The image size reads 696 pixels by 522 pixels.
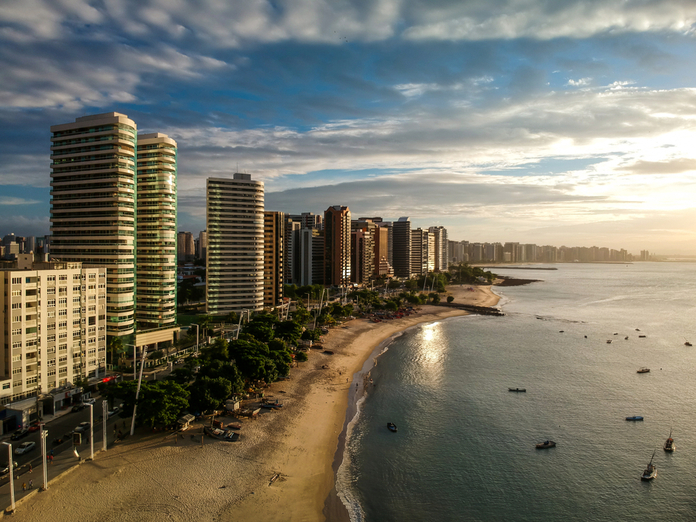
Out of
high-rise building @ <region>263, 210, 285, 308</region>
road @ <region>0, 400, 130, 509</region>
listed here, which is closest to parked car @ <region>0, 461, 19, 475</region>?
road @ <region>0, 400, 130, 509</region>

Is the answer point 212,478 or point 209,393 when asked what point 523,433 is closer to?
point 212,478

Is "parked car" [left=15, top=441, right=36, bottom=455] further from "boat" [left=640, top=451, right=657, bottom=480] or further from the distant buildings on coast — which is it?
"boat" [left=640, top=451, right=657, bottom=480]

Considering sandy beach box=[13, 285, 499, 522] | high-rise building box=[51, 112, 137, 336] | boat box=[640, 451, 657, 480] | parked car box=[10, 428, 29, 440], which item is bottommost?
boat box=[640, 451, 657, 480]

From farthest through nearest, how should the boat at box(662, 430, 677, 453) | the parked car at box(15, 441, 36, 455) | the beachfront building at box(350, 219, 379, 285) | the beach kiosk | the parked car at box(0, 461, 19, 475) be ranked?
the beachfront building at box(350, 219, 379, 285) < the boat at box(662, 430, 677, 453) < the beach kiosk < the parked car at box(15, 441, 36, 455) < the parked car at box(0, 461, 19, 475)

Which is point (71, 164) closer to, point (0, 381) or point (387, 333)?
point (0, 381)

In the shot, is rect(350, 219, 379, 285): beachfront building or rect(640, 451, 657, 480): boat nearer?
rect(640, 451, 657, 480): boat

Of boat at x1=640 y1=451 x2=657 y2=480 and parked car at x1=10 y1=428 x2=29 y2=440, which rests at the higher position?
parked car at x1=10 y1=428 x2=29 y2=440

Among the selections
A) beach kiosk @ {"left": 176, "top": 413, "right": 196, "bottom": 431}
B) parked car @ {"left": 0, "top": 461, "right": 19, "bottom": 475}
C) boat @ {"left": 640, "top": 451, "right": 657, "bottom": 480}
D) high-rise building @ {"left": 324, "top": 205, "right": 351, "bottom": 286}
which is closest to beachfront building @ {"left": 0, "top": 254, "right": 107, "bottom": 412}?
parked car @ {"left": 0, "top": 461, "right": 19, "bottom": 475}

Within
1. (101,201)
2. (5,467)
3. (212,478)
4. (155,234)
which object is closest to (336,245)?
(155,234)

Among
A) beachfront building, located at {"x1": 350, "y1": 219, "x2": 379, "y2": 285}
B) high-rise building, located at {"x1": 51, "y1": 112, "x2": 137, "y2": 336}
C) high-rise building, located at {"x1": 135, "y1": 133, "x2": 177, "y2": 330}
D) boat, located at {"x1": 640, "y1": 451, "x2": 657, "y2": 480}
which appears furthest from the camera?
beachfront building, located at {"x1": 350, "y1": 219, "x2": 379, "y2": 285}
